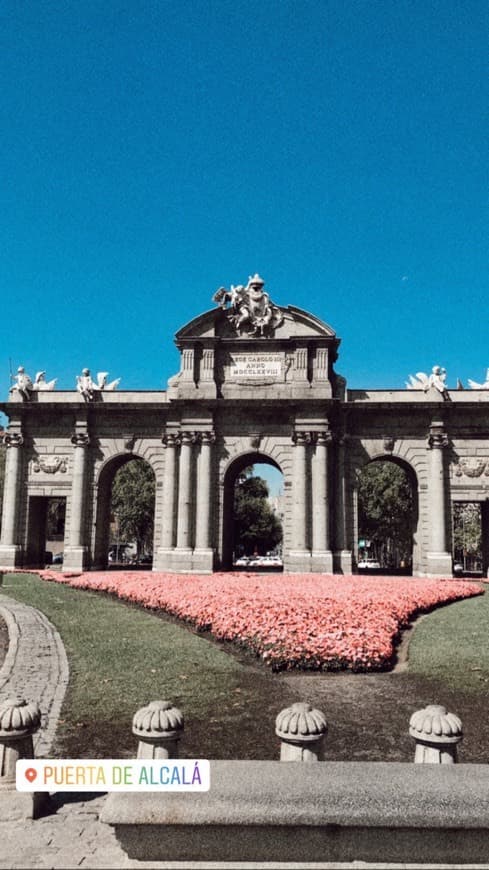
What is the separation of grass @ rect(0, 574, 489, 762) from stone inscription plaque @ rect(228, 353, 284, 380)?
1872 cm

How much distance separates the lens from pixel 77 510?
116 feet

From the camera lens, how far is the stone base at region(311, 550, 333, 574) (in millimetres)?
32062

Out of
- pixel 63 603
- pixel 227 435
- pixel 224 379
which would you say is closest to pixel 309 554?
pixel 227 435

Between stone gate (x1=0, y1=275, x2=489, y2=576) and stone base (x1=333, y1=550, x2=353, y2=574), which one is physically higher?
stone gate (x1=0, y1=275, x2=489, y2=576)

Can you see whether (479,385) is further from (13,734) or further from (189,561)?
(13,734)

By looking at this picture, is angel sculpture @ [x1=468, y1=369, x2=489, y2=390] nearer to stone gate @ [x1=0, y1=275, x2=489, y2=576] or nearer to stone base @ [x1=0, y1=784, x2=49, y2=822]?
stone gate @ [x1=0, y1=275, x2=489, y2=576]

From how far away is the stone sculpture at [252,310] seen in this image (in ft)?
114

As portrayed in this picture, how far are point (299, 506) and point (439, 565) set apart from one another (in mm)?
7566

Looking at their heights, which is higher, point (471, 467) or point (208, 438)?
point (208, 438)

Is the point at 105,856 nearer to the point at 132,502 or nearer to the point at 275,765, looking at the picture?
the point at 275,765

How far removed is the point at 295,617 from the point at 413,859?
11239 millimetres

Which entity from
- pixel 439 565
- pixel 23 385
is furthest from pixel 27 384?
pixel 439 565

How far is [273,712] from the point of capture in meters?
9.93

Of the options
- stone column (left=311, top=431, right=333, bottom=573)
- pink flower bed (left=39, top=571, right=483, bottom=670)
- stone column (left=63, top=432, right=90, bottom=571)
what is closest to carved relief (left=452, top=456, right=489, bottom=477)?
pink flower bed (left=39, top=571, right=483, bottom=670)
